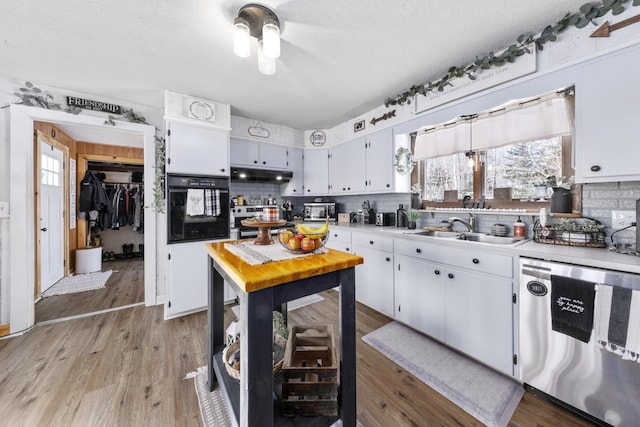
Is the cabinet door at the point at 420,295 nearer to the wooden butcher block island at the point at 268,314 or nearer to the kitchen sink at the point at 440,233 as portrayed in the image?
the kitchen sink at the point at 440,233

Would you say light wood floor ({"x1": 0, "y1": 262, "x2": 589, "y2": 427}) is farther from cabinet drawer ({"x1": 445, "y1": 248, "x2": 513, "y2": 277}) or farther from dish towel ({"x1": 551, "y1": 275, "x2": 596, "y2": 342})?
cabinet drawer ({"x1": 445, "y1": 248, "x2": 513, "y2": 277})

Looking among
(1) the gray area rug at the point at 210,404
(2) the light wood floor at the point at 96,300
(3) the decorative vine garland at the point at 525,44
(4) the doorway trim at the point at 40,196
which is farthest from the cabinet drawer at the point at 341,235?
(4) the doorway trim at the point at 40,196

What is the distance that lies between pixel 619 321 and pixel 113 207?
700cm

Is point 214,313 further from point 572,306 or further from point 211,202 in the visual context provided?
point 572,306

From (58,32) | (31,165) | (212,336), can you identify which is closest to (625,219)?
(212,336)

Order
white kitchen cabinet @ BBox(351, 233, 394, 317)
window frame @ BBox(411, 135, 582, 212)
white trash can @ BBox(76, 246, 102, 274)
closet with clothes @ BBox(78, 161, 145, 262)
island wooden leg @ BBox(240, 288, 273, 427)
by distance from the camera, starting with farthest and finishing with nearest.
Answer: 1. closet with clothes @ BBox(78, 161, 145, 262)
2. white trash can @ BBox(76, 246, 102, 274)
3. white kitchen cabinet @ BBox(351, 233, 394, 317)
4. window frame @ BBox(411, 135, 582, 212)
5. island wooden leg @ BBox(240, 288, 273, 427)

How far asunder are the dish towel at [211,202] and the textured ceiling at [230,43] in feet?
3.77

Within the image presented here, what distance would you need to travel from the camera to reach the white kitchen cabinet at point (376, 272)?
8.36 ft

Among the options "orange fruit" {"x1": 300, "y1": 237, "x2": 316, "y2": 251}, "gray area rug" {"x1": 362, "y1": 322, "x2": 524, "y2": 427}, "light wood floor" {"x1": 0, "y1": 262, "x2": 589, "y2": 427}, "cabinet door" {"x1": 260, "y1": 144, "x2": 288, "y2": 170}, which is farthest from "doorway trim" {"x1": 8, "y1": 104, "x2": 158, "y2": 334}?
"gray area rug" {"x1": 362, "y1": 322, "x2": 524, "y2": 427}

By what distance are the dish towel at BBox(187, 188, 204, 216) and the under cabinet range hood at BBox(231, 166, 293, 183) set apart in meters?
0.64

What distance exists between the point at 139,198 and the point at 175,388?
482 centimetres

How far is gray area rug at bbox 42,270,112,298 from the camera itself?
3.41 meters

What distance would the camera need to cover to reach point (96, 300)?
315cm

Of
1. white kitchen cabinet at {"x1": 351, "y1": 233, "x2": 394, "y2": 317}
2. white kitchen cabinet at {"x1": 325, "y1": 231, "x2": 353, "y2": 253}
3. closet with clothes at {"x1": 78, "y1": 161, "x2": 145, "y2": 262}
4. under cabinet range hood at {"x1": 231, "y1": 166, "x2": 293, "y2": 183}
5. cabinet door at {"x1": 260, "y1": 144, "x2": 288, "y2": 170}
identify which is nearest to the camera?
white kitchen cabinet at {"x1": 351, "y1": 233, "x2": 394, "y2": 317}
